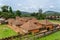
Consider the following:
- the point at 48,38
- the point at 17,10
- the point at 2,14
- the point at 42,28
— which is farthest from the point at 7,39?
the point at 17,10

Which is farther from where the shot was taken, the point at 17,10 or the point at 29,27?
the point at 17,10

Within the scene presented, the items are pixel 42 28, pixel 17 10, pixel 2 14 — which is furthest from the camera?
pixel 17 10

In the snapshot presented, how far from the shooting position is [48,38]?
23.4 m

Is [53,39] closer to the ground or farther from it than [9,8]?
closer to the ground

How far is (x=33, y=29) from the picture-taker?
2725 cm

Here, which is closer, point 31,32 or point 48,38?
point 48,38

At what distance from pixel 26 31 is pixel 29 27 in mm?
1288

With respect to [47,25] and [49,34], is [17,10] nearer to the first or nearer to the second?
[47,25]

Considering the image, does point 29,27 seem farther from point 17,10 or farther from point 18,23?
point 17,10

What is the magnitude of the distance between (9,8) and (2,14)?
10.7m

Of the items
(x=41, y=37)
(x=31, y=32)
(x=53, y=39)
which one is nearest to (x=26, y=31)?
(x=31, y=32)

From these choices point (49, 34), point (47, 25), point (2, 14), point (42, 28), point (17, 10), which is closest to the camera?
point (49, 34)

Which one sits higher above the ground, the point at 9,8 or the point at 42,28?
the point at 9,8

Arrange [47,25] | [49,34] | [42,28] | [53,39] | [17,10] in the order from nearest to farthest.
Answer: [53,39]
[49,34]
[42,28]
[47,25]
[17,10]
